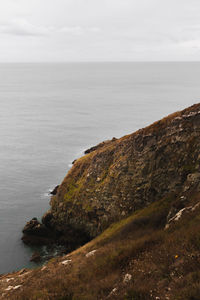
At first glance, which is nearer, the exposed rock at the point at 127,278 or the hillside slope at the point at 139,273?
the hillside slope at the point at 139,273

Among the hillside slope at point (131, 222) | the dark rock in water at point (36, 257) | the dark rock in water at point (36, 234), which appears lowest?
the dark rock in water at point (36, 257)

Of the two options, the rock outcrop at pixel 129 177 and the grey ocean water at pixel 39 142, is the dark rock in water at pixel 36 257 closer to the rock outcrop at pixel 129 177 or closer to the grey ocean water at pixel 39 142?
the grey ocean water at pixel 39 142

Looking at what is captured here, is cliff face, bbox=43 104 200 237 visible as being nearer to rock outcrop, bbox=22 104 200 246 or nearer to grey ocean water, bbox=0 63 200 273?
rock outcrop, bbox=22 104 200 246

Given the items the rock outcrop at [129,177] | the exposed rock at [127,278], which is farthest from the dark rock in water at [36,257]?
the exposed rock at [127,278]

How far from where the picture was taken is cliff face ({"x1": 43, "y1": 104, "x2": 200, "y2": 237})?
36875mm

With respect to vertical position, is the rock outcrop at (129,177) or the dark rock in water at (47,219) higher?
the rock outcrop at (129,177)

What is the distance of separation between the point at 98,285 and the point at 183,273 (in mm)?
5628

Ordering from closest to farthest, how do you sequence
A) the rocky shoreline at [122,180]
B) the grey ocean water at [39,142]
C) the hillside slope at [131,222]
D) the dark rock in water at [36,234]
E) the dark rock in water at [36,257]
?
the hillside slope at [131,222], the rocky shoreline at [122,180], the dark rock in water at [36,257], the dark rock in water at [36,234], the grey ocean water at [39,142]

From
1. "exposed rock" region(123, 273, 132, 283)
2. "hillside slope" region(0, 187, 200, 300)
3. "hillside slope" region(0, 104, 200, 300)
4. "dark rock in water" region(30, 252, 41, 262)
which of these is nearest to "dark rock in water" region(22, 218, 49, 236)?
"hillside slope" region(0, 104, 200, 300)

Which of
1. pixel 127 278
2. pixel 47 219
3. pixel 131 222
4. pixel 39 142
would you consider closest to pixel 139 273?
pixel 127 278

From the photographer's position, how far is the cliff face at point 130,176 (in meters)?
36.9

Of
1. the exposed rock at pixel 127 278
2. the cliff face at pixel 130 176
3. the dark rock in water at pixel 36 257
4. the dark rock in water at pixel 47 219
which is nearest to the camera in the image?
the exposed rock at pixel 127 278

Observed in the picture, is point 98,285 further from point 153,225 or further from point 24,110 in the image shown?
point 24,110

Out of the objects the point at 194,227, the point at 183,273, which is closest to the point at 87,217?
the point at 194,227
